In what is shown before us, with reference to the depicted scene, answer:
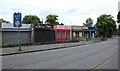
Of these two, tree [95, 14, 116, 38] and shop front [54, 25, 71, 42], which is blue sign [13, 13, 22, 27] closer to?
shop front [54, 25, 71, 42]

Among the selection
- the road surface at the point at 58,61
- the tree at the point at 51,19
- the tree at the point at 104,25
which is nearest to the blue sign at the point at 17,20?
the road surface at the point at 58,61

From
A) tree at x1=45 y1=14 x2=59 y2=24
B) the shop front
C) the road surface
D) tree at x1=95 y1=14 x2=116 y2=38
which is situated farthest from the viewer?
tree at x1=95 y1=14 x2=116 y2=38

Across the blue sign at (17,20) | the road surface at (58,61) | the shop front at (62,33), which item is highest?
the blue sign at (17,20)

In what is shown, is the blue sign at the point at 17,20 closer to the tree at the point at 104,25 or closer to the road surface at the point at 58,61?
the road surface at the point at 58,61

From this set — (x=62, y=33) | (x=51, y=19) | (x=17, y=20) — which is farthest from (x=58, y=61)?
(x=51, y=19)

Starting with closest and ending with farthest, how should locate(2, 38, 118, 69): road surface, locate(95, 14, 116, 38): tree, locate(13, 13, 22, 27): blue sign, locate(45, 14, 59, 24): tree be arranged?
locate(2, 38, 118, 69): road surface < locate(13, 13, 22, 27): blue sign < locate(45, 14, 59, 24): tree < locate(95, 14, 116, 38): tree

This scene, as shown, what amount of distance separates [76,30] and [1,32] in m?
37.5

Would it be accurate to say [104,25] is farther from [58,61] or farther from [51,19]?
[58,61]

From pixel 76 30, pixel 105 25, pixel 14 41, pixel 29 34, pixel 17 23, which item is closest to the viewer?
pixel 17 23

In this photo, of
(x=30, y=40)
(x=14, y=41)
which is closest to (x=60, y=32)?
(x=30, y=40)

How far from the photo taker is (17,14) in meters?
28.0

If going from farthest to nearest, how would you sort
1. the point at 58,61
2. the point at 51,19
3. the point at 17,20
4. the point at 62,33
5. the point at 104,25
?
the point at 104,25
the point at 51,19
the point at 62,33
the point at 17,20
the point at 58,61

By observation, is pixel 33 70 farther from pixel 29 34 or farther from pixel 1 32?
pixel 29 34

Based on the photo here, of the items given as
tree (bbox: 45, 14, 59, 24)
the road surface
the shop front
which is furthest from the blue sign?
tree (bbox: 45, 14, 59, 24)
